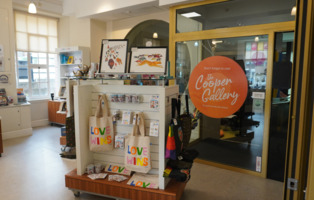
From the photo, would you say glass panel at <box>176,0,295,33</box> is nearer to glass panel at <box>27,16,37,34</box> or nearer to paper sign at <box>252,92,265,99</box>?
paper sign at <box>252,92,265,99</box>

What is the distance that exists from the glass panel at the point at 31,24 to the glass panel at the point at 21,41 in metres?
0.24

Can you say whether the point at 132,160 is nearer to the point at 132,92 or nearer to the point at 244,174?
the point at 132,92

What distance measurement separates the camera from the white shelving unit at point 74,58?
6129 millimetres

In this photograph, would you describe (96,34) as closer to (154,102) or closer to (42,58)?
(42,58)

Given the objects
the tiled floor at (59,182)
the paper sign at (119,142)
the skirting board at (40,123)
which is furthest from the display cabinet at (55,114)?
the paper sign at (119,142)

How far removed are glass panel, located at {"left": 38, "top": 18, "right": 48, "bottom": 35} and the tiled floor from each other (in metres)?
4.08

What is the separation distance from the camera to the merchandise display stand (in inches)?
98.8

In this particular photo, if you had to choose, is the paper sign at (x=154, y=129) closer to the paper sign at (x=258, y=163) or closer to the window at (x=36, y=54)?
the paper sign at (x=258, y=163)

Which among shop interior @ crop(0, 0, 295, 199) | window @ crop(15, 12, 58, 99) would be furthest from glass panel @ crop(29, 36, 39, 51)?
shop interior @ crop(0, 0, 295, 199)

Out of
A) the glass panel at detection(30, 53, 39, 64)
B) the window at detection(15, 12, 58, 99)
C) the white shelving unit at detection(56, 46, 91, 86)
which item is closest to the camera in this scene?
the white shelving unit at detection(56, 46, 91, 86)

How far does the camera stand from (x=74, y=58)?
6.68 meters

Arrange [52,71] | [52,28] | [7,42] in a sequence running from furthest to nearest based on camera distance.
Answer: [52,71], [52,28], [7,42]

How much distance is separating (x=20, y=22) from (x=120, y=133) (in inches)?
227

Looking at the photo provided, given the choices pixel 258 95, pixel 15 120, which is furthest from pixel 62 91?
pixel 258 95
